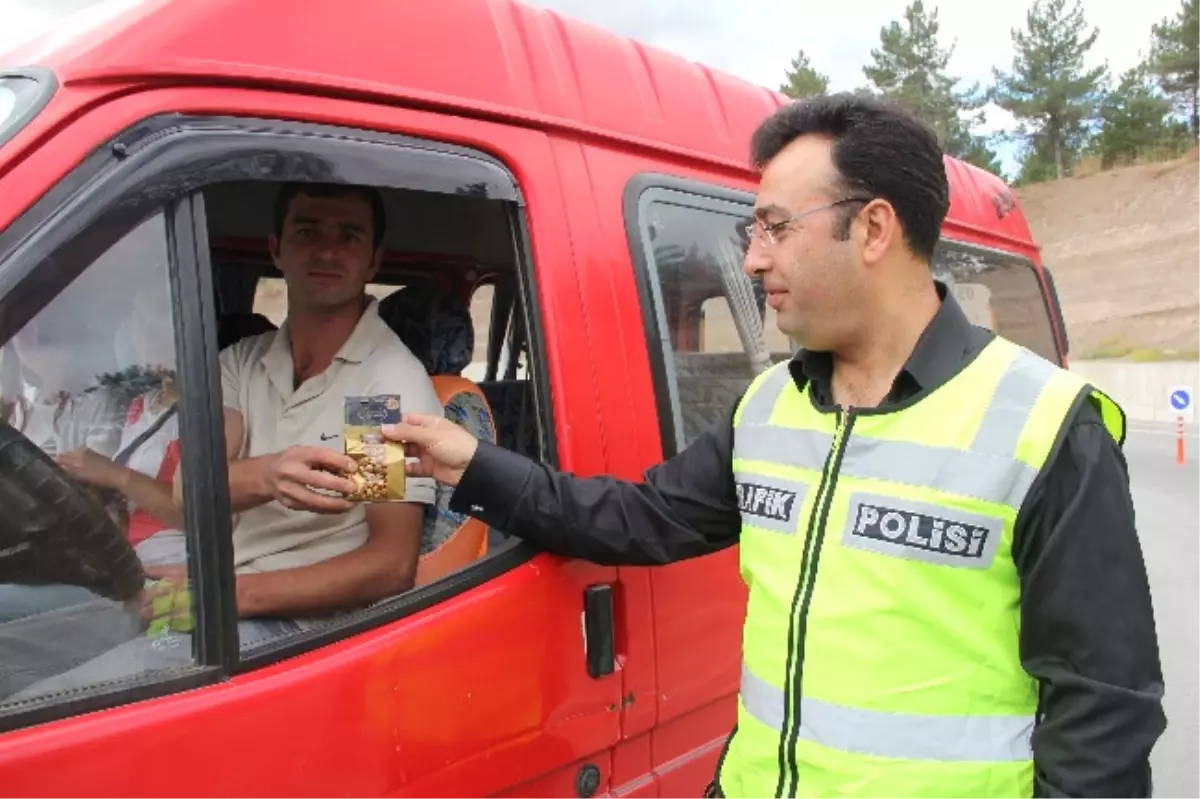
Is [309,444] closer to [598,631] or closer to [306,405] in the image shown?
[306,405]

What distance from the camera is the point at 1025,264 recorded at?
169 inches

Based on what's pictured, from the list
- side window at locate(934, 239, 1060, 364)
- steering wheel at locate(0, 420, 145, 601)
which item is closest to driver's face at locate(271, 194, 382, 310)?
steering wheel at locate(0, 420, 145, 601)

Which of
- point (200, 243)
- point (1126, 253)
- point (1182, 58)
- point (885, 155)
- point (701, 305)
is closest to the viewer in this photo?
point (200, 243)

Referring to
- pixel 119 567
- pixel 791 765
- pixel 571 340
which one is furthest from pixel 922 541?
pixel 119 567

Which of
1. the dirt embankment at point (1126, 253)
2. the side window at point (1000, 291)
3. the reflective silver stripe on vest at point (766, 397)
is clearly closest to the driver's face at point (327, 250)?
the reflective silver stripe on vest at point (766, 397)

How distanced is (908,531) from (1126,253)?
4179 cm

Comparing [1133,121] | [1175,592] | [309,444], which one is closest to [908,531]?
[309,444]

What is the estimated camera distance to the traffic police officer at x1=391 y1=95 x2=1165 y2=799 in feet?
4.41

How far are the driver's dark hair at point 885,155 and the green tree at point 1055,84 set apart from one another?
5002cm

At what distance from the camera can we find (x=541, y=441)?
1961 millimetres

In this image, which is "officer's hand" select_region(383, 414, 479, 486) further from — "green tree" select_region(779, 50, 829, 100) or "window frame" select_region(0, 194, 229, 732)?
"green tree" select_region(779, 50, 829, 100)

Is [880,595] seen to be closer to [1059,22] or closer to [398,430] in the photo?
[398,430]

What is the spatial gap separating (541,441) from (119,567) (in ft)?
2.59

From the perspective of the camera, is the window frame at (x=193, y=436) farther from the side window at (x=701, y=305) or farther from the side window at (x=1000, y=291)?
the side window at (x=1000, y=291)
